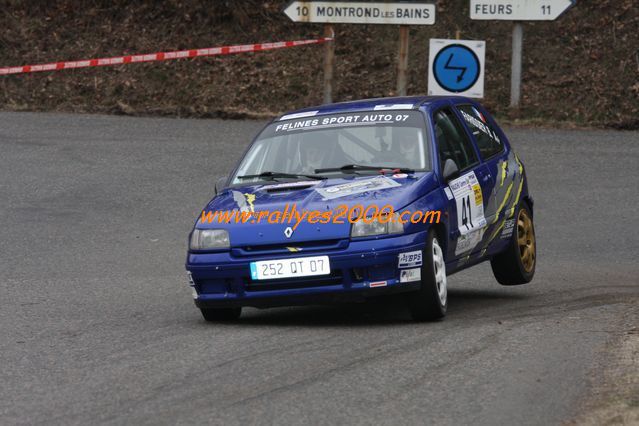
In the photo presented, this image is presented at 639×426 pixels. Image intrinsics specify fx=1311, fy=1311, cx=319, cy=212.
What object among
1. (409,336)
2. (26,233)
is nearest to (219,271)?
(409,336)

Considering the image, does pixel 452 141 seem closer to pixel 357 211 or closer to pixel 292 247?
pixel 357 211

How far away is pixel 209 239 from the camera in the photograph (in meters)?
9.05

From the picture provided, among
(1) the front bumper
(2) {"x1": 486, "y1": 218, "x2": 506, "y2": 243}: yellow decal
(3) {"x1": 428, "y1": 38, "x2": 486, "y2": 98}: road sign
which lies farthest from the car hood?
(3) {"x1": 428, "y1": 38, "x2": 486, "y2": 98}: road sign

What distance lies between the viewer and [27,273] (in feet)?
40.0

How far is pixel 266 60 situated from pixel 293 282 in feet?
54.1

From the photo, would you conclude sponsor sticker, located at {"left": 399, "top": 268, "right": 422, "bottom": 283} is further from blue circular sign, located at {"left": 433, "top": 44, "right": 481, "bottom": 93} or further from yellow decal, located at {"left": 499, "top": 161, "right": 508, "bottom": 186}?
blue circular sign, located at {"left": 433, "top": 44, "right": 481, "bottom": 93}

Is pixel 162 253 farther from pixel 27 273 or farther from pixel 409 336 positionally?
pixel 409 336

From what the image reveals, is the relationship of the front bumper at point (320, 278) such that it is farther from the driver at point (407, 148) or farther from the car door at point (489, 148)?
the car door at point (489, 148)

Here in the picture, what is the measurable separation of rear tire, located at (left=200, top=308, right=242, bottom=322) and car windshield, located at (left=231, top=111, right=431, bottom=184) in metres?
1.11

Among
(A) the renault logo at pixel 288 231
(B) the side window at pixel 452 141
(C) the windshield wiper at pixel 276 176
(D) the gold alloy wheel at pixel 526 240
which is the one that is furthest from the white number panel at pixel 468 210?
(A) the renault logo at pixel 288 231

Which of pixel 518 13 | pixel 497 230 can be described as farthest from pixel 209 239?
pixel 518 13

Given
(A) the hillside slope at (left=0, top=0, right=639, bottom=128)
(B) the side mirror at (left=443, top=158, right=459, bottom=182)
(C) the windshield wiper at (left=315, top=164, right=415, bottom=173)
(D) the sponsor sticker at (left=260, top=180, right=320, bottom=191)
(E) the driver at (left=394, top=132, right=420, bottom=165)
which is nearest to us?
(D) the sponsor sticker at (left=260, top=180, right=320, bottom=191)

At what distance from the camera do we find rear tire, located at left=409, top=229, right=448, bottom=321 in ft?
28.9

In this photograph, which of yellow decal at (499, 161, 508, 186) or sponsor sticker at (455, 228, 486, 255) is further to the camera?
yellow decal at (499, 161, 508, 186)
